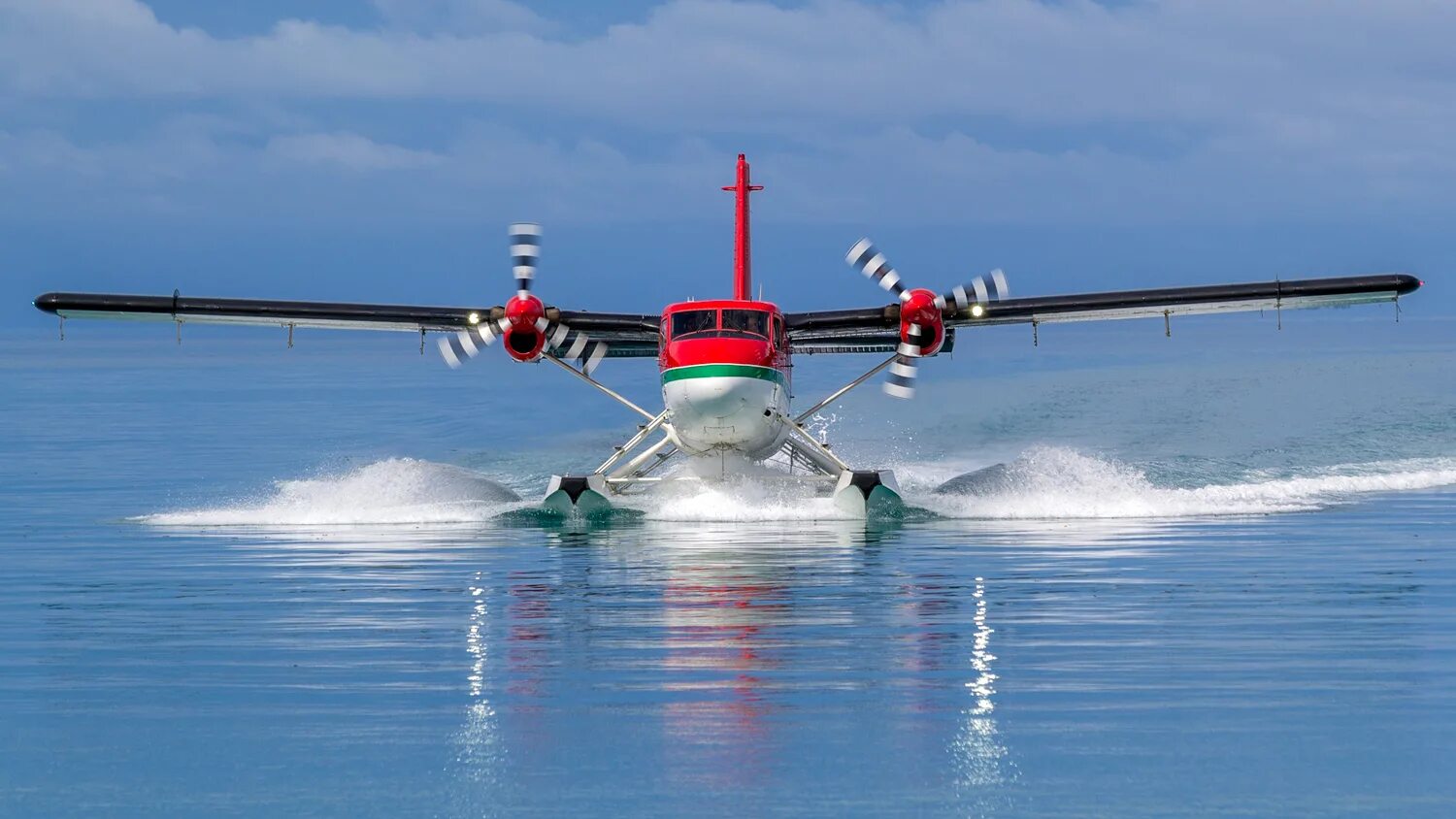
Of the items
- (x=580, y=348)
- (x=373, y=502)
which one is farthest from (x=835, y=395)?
(x=373, y=502)

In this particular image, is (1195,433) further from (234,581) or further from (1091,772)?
(1091,772)

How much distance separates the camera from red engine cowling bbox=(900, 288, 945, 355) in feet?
79.3

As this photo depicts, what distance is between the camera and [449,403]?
50.9 meters

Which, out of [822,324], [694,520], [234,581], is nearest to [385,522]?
[694,520]

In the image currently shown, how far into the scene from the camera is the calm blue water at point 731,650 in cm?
690

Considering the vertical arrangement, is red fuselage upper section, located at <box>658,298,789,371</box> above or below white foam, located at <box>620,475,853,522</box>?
above

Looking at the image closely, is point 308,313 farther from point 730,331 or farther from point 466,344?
point 730,331

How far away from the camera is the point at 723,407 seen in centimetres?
2203

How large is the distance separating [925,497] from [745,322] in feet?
12.6

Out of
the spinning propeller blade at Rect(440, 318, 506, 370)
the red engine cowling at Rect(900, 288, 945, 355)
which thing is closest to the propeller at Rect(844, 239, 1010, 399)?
the red engine cowling at Rect(900, 288, 945, 355)

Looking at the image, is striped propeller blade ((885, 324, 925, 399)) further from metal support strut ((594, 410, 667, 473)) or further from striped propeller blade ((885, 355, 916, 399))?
metal support strut ((594, 410, 667, 473))

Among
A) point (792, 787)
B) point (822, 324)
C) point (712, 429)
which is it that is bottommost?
point (792, 787)

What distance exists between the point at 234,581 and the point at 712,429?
31.8 ft

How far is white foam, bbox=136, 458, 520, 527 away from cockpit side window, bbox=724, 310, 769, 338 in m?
4.07
